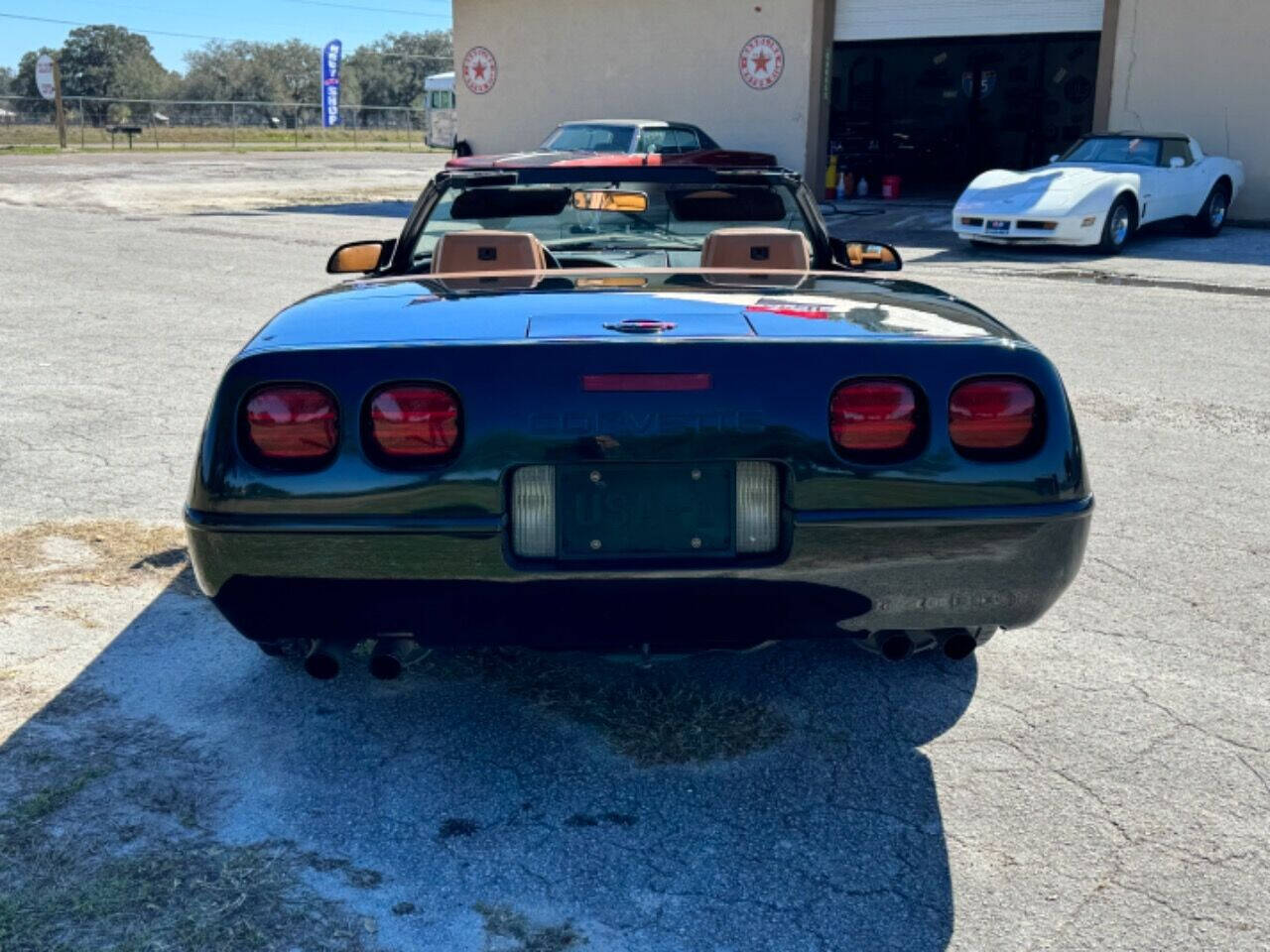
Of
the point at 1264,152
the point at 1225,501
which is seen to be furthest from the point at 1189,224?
the point at 1225,501

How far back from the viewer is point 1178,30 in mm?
19297

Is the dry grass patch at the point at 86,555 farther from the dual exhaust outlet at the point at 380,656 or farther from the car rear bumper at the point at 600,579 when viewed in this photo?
the car rear bumper at the point at 600,579

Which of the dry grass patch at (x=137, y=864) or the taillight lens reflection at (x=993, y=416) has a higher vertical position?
the taillight lens reflection at (x=993, y=416)

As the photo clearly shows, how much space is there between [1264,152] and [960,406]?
61.9 feet

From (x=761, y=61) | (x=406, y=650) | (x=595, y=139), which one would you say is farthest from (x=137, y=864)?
(x=761, y=61)

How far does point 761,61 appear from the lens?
915 inches

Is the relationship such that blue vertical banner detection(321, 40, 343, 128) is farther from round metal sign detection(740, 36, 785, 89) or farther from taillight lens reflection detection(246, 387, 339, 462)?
taillight lens reflection detection(246, 387, 339, 462)

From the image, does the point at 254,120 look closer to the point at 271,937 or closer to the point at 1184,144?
the point at 1184,144

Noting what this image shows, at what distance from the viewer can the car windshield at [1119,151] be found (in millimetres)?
15891

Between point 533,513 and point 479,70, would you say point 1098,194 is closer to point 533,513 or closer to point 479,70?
point 533,513

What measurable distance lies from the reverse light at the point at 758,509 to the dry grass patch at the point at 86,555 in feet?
7.69

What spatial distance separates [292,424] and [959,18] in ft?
70.6

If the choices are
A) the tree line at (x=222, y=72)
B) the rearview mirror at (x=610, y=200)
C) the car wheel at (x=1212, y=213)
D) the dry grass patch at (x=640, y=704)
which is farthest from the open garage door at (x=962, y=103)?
the tree line at (x=222, y=72)

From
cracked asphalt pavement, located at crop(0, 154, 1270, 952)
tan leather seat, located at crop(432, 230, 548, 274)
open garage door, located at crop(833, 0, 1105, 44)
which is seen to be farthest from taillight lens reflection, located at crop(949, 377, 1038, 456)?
open garage door, located at crop(833, 0, 1105, 44)
